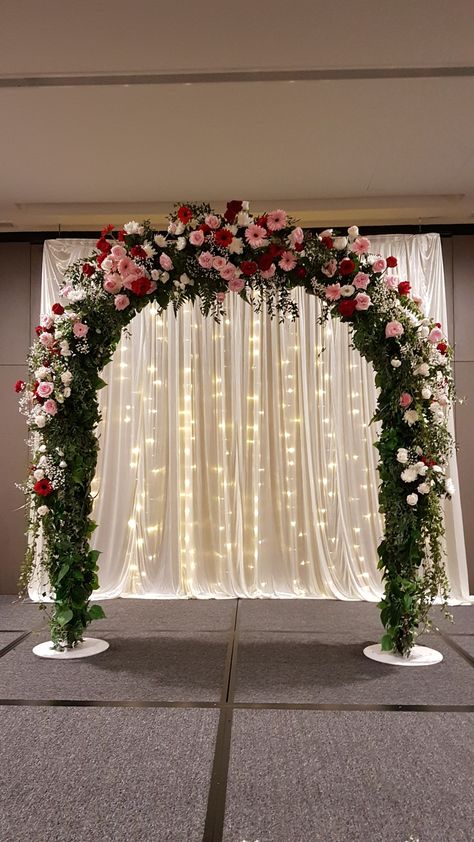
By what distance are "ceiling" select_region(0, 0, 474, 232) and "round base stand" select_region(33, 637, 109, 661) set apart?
3.34 meters

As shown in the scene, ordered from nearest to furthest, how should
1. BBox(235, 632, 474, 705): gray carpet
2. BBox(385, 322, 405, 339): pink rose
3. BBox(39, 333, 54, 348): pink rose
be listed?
BBox(235, 632, 474, 705): gray carpet < BBox(385, 322, 405, 339): pink rose < BBox(39, 333, 54, 348): pink rose

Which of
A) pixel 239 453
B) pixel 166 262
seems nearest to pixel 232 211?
pixel 166 262

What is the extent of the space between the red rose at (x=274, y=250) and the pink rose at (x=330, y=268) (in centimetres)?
28

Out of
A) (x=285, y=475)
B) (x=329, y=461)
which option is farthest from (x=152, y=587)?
(x=329, y=461)

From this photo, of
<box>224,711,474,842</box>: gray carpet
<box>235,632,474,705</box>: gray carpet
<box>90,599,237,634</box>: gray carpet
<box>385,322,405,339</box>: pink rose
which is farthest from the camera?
<box>90,599,237,634</box>: gray carpet

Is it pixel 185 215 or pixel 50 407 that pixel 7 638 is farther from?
pixel 185 215

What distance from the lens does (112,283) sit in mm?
3912

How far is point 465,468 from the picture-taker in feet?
19.0

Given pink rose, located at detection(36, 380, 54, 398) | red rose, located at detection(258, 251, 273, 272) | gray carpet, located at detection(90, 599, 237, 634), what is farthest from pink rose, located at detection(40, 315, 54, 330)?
gray carpet, located at detection(90, 599, 237, 634)

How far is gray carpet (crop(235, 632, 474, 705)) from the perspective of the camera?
3.31m

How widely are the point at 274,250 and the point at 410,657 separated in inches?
100

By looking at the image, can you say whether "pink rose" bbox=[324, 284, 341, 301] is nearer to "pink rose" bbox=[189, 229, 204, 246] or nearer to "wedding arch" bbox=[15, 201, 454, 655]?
"wedding arch" bbox=[15, 201, 454, 655]

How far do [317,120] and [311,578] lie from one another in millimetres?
3611

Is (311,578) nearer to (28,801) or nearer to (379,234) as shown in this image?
(379,234)
